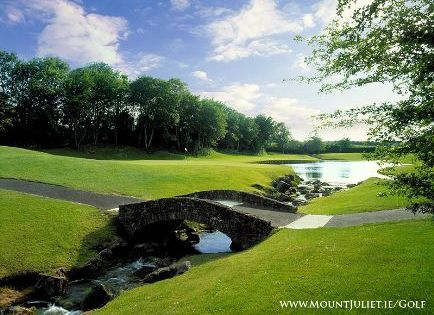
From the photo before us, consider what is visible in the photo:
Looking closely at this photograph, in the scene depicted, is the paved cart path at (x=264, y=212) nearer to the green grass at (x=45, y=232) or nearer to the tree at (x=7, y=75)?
the green grass at (x=45, y=232)

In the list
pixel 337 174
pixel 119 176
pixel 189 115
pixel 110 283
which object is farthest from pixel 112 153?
pixel 110 283

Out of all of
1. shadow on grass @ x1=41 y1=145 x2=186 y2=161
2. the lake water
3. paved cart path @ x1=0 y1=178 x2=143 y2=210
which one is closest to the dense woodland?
shadow on grass @ x1=41 y1=145 x2=186 y2=161

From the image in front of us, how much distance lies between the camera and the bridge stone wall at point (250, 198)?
3647 centimetres

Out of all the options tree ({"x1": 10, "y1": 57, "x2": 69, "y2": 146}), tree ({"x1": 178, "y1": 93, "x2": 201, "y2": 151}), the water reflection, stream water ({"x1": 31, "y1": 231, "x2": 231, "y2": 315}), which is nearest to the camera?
stream water ({"x1": 31, "y1": 231, "x2": 231, "y2": 315})

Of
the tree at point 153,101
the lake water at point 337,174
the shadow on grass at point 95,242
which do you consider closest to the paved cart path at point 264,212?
the shadow on grass at point 95,242

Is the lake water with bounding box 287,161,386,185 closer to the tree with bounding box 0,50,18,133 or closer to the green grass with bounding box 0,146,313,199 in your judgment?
the green grass with bounding box 0,146,313,199

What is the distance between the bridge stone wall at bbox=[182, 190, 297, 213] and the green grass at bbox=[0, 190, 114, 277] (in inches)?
472

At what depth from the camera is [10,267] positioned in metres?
25.3

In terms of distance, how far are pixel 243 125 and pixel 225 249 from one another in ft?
548

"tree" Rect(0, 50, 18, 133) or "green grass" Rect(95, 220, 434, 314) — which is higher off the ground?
"tree" Rect(0, 50, 18, 133)

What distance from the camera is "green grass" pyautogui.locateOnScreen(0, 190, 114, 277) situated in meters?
26.5

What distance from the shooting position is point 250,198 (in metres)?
40.2

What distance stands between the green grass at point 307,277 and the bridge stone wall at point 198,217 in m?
5.20

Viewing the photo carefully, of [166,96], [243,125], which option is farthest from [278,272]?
[243,125]
